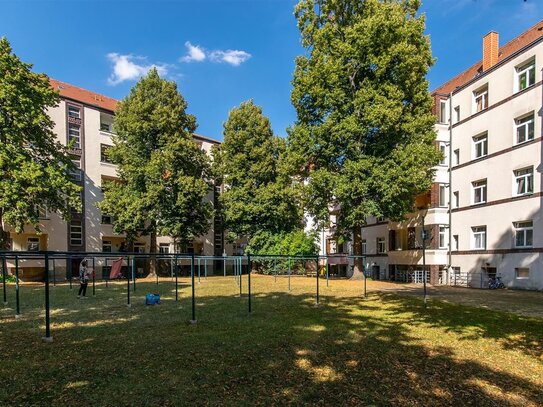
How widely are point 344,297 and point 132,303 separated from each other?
9853 millimetres

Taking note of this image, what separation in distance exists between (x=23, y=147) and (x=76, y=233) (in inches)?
458

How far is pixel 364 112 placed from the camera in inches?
Answer: 1073

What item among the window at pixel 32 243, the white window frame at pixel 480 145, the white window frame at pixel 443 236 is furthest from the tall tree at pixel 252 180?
the window at pixel 32 243

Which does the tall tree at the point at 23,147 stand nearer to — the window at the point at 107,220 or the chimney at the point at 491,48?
the window at the point at 107,220

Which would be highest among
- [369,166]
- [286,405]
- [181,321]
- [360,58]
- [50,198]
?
[360,58]

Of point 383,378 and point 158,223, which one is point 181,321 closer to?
point 383,378

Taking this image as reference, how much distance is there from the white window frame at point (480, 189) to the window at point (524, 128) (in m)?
4.02

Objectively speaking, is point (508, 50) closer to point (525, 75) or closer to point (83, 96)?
point (525, 75)

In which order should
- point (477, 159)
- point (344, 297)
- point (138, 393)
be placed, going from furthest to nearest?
point (477, 159) → point (344, 297) → point (138, 393)

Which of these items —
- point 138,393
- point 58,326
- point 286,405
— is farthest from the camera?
Answer: point 58,326

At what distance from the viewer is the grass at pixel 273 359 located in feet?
18.6

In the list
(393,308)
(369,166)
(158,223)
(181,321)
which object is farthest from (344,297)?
(158,223)

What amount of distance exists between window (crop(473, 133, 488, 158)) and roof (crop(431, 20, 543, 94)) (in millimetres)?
5307

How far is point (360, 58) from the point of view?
2794 centimetres
